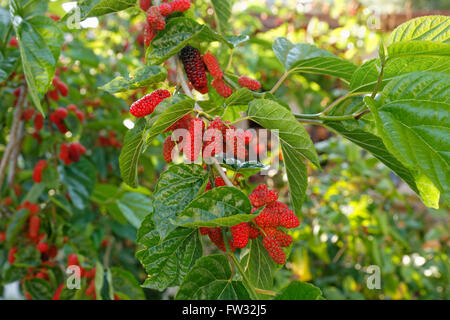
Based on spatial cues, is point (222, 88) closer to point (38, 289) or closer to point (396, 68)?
point (396, 68)

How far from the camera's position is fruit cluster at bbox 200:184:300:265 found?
0.41 m

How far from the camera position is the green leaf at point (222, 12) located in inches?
Result: 25.2

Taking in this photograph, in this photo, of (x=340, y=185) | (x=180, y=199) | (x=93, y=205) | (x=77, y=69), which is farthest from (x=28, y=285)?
(x=340, y=185)

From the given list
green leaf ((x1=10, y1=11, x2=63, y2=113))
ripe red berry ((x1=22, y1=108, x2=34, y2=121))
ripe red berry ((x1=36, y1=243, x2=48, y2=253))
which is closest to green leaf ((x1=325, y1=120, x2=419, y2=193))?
green leaf ((x1=10, y1=11, x2=63, y2=113))

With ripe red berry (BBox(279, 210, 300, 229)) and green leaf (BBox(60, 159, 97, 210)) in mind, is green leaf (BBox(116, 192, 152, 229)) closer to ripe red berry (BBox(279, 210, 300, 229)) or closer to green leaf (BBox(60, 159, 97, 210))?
green leaf (BBox(60, 159, 97, 210))

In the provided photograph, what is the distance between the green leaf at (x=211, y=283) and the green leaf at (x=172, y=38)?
0.25m

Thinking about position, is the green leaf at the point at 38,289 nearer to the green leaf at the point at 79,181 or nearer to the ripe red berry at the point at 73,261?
the ripe red berry at the point at 73,261

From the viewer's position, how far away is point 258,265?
0.48 m

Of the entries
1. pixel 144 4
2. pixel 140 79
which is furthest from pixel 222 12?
pixel 140 79

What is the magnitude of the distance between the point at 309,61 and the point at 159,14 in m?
0.23

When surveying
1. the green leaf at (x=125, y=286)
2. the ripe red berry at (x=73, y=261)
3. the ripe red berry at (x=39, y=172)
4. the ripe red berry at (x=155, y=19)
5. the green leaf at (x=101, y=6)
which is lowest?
the green leaf at (x=125, y=286)

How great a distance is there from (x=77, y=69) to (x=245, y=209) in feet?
4.47

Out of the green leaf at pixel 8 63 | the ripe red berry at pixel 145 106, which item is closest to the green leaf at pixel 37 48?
the green leaf at pixel 8 63
